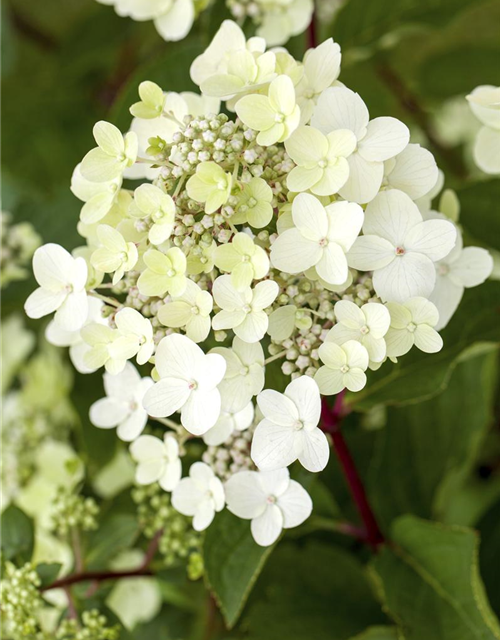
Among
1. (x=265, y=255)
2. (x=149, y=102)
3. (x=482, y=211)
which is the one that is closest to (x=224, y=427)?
(x=265, y=255)

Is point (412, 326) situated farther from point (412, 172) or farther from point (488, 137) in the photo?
point (488, 137)

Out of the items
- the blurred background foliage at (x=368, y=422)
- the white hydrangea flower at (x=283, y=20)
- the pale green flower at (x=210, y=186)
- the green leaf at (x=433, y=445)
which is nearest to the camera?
the pale green flower at (x=210, y=186)

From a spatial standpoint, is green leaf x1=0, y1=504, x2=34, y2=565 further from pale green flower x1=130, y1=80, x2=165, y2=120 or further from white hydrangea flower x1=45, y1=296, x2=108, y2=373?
pale green flower x1=130, y1=80, x2=165, y2=120

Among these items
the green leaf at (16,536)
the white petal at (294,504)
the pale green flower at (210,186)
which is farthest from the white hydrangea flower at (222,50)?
the green leaf at (16,536)

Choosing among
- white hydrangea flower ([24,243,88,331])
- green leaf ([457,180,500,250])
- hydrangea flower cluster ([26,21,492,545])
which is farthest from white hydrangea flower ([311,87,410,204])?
green leaf ([457,180,500,250])

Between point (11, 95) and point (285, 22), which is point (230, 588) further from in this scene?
point (11, 95)

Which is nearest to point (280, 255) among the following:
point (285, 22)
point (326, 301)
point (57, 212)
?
point (326, 301)

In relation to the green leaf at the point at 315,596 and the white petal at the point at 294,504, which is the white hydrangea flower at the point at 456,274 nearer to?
the white petal at the point at 294,504
